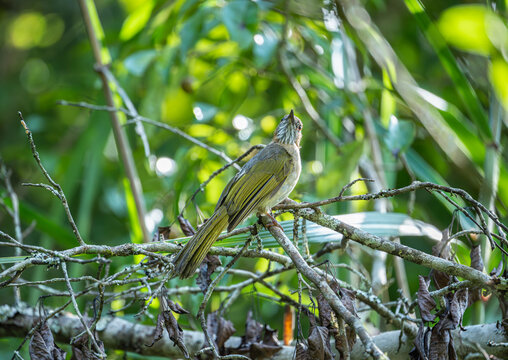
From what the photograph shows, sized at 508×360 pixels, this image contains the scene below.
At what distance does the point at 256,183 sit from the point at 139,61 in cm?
165

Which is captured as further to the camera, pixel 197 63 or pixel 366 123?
pixel 197 63

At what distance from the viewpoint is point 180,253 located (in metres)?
2.39

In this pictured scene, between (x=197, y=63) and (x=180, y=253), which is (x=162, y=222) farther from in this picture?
(x=197, y=63)

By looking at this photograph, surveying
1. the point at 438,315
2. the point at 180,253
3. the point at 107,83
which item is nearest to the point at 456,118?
the point at 438,315

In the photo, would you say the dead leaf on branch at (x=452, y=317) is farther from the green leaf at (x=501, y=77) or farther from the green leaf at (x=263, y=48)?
the green leaf at (x=263, y=48)

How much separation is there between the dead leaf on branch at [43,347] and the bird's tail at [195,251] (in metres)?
0.54

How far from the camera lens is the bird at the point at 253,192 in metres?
2.38

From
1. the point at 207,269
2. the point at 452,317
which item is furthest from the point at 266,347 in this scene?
the point at 452,317

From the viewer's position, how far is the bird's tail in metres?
2.31

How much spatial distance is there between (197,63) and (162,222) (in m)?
2.08

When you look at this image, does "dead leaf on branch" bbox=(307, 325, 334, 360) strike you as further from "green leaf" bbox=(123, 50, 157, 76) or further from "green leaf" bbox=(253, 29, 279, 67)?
"green leaf" bbox=(123, 50, 157, 76)

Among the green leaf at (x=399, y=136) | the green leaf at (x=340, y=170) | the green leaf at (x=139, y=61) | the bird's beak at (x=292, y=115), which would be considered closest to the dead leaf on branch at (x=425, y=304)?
the green leaf at (x=399, y=136)

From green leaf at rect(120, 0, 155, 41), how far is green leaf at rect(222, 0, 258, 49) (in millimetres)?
776

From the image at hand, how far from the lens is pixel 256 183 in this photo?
324cm
